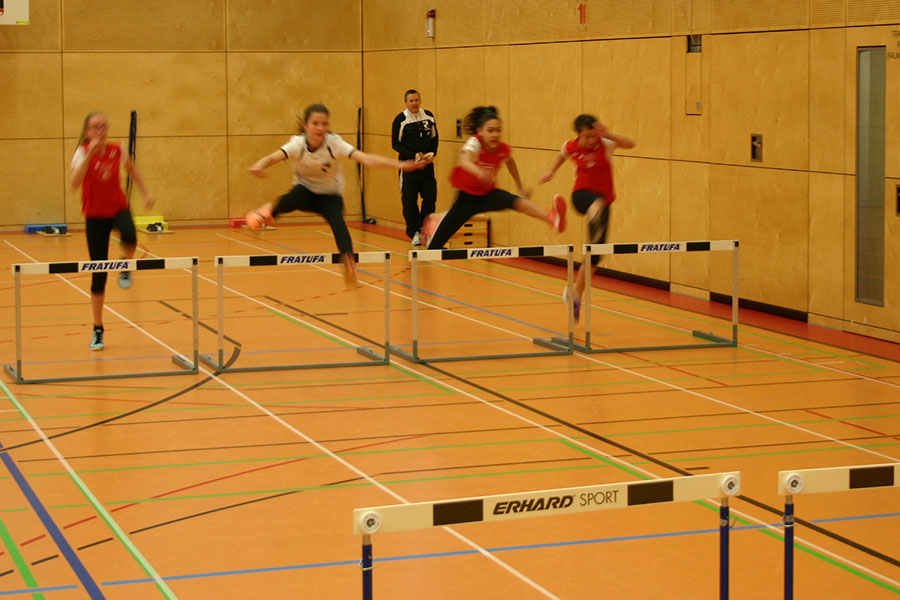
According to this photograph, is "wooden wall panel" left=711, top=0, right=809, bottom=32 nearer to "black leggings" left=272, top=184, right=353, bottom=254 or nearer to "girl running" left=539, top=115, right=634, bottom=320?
"girl running" left=539, top=115, right=634, bottom=320

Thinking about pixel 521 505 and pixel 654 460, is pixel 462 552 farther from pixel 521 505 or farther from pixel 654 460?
pixel 521 505

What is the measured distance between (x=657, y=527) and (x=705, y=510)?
407 mm

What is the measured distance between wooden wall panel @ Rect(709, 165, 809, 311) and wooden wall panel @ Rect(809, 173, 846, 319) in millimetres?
109

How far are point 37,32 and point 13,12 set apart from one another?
727mm

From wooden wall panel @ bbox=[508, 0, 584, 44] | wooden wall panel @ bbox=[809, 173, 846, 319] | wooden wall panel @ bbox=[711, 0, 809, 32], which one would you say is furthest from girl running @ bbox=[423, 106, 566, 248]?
wooden wall panel @ bbox=[508, 0, 584, 44]

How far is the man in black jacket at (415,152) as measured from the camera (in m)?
18.2

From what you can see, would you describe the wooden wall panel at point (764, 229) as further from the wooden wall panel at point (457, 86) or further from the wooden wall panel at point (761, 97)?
the wooden wall panel at point (457, 86)

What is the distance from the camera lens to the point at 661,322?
507 inches

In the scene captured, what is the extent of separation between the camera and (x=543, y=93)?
17.1m

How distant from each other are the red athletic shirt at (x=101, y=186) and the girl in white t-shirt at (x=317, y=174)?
1395 mm

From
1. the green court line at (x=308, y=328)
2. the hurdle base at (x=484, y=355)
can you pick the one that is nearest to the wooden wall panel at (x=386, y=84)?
the green court line at (x=308, y=328)

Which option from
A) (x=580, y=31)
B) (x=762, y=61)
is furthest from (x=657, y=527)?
(x=580, y=31)

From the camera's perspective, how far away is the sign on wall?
65.4ft

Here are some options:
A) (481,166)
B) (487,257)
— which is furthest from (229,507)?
(481,166)
